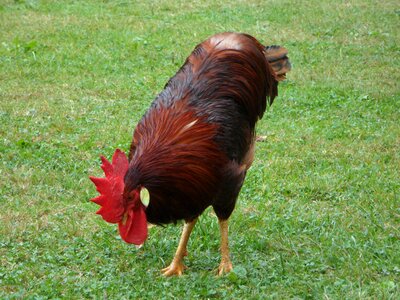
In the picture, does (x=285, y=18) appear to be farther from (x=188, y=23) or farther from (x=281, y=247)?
(x=281, y=247)

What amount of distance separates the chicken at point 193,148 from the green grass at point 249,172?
461 mm

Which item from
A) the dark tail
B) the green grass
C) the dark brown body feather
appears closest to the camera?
the dark brown body feather

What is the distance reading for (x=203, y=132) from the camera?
5.05 m

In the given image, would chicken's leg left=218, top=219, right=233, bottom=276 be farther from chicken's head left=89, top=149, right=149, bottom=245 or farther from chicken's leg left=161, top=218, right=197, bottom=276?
chicken's head left=89, top=149, right=149, bottom=245

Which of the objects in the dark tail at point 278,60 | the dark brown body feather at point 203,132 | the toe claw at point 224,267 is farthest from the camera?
the dark tail at point 278,60

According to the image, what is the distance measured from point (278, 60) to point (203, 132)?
1462 mm

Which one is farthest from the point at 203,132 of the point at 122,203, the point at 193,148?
the point at 122,203

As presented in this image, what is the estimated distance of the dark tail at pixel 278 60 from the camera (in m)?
6.19

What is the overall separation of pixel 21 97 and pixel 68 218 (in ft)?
11.6

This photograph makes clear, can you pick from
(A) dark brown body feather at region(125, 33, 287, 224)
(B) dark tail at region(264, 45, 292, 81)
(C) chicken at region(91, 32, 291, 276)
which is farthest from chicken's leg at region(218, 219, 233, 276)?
(B) dark tail at region(264, 45, 292, 81)

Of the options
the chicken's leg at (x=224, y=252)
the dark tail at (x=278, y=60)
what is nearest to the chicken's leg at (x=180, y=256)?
the chicken's leg at (x=224, y=252)

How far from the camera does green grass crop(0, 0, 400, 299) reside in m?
5.30

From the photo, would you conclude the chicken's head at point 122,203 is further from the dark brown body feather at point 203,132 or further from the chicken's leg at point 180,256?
the chicken's leg at point 180,256

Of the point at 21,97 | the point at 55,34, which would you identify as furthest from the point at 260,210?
the point at 55,34
